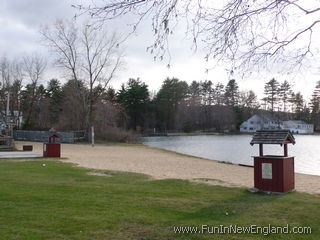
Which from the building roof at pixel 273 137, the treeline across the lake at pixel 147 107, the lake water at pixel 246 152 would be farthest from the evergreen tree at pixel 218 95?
the building roof at pixel 273 137

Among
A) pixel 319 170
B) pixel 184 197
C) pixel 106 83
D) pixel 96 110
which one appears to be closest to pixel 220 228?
pixel 184 197

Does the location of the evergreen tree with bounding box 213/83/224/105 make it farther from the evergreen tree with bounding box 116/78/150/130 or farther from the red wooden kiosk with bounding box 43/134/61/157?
the red wooden kiosk with bounding box 43/134/61/157

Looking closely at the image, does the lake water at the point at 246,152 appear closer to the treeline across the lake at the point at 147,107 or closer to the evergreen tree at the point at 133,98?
the treeline across the lake at the point at 147,107

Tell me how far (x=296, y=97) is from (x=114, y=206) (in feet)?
325

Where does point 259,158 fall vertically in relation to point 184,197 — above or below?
above

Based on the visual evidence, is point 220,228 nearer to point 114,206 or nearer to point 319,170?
point 114,206

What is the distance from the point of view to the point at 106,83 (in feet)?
151

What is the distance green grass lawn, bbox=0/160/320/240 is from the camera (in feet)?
17.1

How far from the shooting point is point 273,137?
10039mm

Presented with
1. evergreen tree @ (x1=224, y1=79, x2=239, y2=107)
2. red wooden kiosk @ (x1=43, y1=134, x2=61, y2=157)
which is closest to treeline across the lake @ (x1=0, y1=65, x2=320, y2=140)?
evergreen tree @ (x1=224, y1=79, x2=239, y2=107)

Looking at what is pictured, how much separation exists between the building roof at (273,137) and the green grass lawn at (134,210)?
1437 millimetres

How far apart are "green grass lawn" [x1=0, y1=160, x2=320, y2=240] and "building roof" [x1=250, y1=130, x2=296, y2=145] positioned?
144cm

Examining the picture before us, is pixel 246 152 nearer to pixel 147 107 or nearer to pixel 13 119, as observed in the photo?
pixel 13 119

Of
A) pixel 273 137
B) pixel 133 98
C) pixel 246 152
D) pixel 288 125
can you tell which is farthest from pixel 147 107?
pixel 273 137
